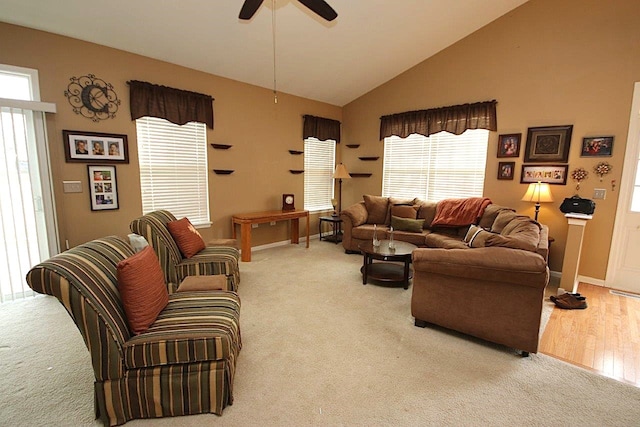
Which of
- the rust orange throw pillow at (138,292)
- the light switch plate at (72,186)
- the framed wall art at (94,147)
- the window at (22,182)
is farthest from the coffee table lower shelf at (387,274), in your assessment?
the window at (22,182)

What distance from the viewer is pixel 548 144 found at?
406cm

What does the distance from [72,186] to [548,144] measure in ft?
20.0

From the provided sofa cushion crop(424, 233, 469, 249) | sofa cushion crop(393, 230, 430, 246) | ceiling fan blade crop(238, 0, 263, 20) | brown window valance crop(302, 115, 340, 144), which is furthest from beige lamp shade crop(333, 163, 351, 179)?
ceiling fan blade crop(238, 0, 263, 20)

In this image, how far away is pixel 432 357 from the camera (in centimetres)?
224

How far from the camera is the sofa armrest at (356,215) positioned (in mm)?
5016

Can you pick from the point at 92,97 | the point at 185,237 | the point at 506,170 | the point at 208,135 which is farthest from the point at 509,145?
the point at 92,97

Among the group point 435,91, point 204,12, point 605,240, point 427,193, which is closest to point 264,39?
point 204,12

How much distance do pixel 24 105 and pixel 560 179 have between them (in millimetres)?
6363

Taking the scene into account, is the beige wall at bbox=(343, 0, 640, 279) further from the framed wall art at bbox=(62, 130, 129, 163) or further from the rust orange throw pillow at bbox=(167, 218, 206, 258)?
the framed wall art at bbox=(62, 130, 129, 163)

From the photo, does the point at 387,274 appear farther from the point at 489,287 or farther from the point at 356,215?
the point at 489,287

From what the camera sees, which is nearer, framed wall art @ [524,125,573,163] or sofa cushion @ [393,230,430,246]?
framed wall art @ [524,125,573,163]

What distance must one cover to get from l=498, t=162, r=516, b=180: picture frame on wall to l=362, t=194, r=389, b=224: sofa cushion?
185 cm

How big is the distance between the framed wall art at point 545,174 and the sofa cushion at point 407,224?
5.25ft

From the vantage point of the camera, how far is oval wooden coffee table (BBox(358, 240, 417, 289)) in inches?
137
